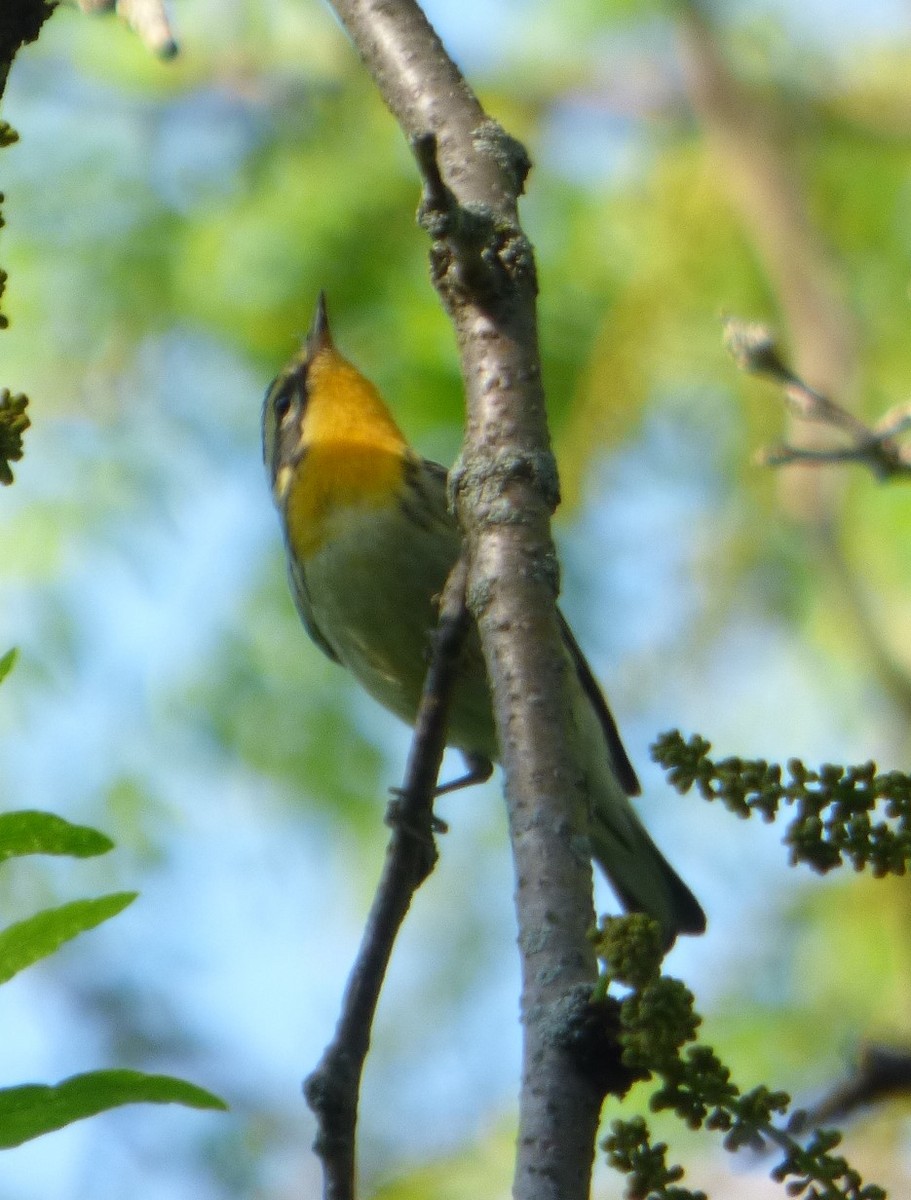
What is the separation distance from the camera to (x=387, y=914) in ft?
7.84

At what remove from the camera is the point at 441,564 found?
4820 millimetres

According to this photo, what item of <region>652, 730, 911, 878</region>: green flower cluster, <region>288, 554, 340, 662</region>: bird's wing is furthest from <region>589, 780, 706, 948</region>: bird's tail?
<region>652, 730, 911, 878</region>: green flower cluster

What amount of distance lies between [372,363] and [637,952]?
17.3ft

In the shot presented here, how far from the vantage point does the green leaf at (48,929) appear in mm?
1614

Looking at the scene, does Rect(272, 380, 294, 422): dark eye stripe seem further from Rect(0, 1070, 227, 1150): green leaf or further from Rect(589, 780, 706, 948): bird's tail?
Rect(0, 1070, 227, 1150): green leaf

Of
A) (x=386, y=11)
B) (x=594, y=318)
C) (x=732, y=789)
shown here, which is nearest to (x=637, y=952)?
(x=732, y=789)

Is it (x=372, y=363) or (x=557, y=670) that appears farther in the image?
(x=372, y=363)

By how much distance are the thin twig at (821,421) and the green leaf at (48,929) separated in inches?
49.5

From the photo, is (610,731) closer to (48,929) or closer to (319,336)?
(319,336)

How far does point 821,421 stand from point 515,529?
85 cm

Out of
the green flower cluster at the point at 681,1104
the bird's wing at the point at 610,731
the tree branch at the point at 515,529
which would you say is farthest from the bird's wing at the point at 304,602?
the green flower cluster at the point at 681,1104

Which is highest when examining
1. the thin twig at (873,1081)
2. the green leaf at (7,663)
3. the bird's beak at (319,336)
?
the bird's beak at (319,336)

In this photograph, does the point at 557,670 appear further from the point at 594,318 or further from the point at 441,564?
the point at 594,318

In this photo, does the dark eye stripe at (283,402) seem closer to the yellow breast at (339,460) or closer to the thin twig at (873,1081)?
the yellow breast at (339,460)
